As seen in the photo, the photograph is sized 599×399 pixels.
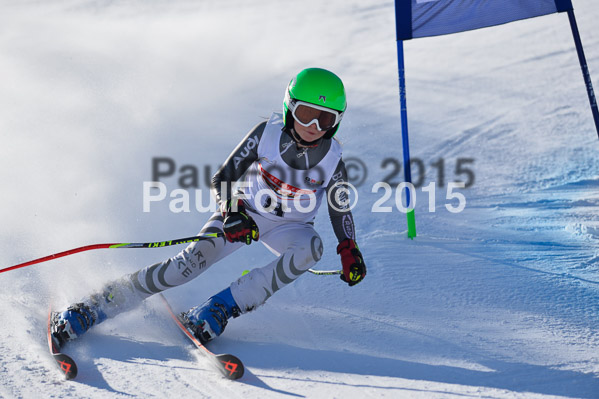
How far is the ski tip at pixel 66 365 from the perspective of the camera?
242 centimetres

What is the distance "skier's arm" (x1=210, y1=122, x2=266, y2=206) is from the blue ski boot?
0.58m

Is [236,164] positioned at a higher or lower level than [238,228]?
higher

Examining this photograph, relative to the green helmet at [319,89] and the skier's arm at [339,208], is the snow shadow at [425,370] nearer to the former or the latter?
the skier's arm at [339,208]

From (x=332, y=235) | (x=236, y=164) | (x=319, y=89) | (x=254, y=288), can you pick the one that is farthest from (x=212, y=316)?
(x=332, y=235)

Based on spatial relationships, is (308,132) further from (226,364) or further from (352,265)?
(226,364)

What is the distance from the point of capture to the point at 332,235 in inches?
189

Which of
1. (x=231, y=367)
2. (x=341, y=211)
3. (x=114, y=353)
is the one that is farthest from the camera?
(x=341, y=211)

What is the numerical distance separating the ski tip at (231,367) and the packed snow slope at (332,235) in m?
0.06

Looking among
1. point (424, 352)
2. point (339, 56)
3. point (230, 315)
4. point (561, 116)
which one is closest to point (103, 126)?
point (230, 315)

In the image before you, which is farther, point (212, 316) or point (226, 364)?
point (212, 316)

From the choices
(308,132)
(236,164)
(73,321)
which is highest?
(308,132)

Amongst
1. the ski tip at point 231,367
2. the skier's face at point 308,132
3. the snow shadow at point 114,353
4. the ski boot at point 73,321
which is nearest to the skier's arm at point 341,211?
the skier's face at point 308,132

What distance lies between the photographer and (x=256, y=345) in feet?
9.36

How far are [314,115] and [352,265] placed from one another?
80 cm
